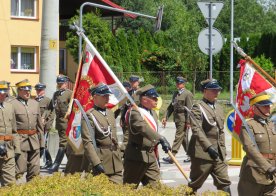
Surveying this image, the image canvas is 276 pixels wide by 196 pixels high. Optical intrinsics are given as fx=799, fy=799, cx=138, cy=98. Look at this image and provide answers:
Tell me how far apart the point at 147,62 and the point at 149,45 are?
5.22 m

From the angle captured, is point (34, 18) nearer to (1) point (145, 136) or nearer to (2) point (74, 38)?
(2) point (74, 38)

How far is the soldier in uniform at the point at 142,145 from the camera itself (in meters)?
10.2

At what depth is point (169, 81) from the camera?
3195cm

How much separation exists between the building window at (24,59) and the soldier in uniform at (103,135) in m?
29.3

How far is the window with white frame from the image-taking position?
3891 centimetres

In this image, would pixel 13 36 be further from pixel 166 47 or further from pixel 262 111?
pixel 262 111

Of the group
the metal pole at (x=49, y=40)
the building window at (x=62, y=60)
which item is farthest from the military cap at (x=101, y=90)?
the building window at (x=62, y=60)

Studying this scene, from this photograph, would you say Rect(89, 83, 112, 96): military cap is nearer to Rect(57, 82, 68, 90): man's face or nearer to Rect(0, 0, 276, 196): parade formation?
Rect(0, 0, 276, 196): parade formation

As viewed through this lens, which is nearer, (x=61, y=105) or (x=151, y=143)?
(x=151, y=143)

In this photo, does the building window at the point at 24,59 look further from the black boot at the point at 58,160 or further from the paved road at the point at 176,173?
the black boot at the point at 58,160

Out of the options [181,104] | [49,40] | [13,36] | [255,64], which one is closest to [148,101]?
[255,64]

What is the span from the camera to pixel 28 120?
1310 cm

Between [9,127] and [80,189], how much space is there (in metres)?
4.80

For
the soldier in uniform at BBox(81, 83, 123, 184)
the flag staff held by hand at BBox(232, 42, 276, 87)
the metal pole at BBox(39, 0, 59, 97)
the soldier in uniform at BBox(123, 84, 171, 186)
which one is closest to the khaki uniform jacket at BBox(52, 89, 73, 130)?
the metal pole at BBox(39, 0, 59, 97)
